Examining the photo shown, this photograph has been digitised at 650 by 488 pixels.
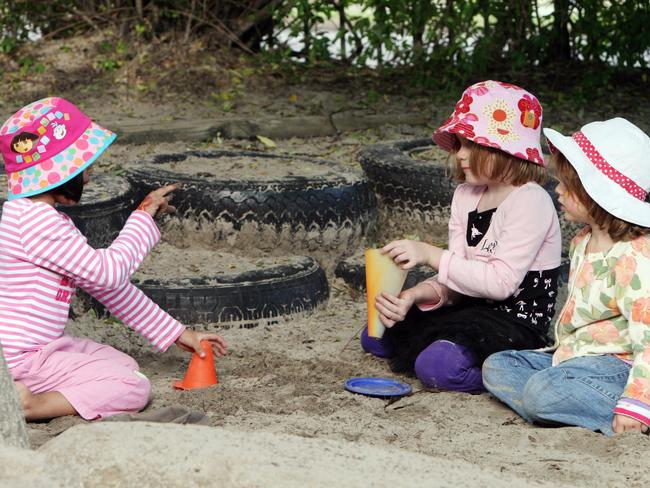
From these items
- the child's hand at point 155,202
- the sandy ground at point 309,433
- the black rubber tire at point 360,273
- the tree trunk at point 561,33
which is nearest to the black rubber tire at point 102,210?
the sandy ground at point 309,433

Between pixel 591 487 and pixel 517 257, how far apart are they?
3.81 feet

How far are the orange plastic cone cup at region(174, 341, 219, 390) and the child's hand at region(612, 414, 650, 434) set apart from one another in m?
1.26

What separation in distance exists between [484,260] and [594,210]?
1.70 ft

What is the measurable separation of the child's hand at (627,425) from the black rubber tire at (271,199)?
2.06m

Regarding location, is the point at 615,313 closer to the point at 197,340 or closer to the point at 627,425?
the point at 627,425

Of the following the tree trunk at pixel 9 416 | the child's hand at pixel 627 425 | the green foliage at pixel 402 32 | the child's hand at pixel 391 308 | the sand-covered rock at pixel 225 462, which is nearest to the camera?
the sand-covered rock at pixel 225 462

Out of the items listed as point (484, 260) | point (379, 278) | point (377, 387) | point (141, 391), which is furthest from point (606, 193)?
point (141, 391)

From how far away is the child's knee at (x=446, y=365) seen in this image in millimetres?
3520

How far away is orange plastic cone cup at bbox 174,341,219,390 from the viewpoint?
350cm

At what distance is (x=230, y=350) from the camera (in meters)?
3.97

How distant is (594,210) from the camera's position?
10.7ft

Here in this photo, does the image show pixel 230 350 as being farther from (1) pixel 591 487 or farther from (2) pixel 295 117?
(2) pixel 295 117

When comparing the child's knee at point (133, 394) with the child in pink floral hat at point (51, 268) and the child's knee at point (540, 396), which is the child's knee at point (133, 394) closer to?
the child in pink floral hat at point (51, 268)

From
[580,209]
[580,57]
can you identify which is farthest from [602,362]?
[580,57]
